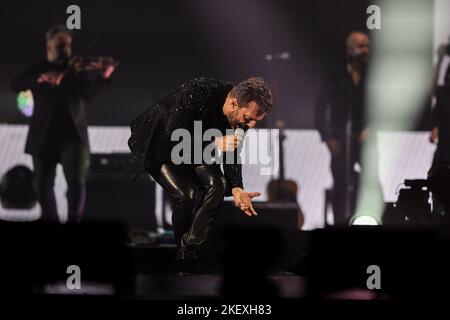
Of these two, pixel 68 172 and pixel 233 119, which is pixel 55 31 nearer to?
pixel 68 172

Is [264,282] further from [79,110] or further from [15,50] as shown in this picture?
[15,50]

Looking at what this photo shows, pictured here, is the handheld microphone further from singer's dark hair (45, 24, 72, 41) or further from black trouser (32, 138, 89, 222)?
singer's dark hair (45, 24, 72, 41)

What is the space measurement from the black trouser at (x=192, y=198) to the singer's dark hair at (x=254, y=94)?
0.56m

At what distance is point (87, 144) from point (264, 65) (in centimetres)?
179

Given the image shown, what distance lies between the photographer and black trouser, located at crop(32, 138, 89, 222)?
6.37 metres

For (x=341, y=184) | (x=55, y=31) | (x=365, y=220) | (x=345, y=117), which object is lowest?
(x=365, y=220)

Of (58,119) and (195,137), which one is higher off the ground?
(58,119)

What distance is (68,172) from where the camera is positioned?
251 inches

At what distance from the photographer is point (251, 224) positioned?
19.8ft

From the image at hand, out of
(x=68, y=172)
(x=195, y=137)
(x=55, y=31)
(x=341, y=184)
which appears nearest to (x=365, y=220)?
(x=341, y=184)

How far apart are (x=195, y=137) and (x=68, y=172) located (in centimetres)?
219

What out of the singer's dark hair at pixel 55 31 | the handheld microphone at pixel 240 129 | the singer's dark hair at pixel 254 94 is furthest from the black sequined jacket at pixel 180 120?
the singer's dark hair at pixel 55 31

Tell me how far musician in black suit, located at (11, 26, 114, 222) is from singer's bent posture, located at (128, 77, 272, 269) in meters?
1.97

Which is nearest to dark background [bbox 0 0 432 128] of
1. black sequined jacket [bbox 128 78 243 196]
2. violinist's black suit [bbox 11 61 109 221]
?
violinist's black suit [bbox 11 61 109 221]
